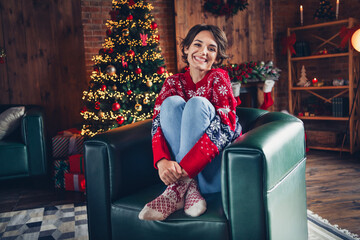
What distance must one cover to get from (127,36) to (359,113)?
118 inches

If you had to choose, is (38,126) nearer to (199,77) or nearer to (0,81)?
(0,81)

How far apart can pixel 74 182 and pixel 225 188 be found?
2124 millimetres

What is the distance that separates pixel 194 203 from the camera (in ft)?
4.16

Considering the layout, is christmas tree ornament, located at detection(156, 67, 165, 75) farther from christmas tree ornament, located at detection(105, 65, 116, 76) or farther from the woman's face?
the woman's face

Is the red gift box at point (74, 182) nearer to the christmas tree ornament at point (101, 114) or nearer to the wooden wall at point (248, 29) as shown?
the christmas tree ornament at point (101, 114)

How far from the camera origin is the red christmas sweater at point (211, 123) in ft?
4.35

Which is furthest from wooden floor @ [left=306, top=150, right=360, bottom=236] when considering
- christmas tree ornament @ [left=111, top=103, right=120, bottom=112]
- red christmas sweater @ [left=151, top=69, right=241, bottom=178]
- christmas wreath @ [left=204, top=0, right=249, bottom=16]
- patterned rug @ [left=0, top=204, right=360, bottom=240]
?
christmas wreath @ [left=204, top=0, right=249, bottom=16]

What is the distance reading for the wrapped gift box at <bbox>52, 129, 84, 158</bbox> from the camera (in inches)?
A: 128

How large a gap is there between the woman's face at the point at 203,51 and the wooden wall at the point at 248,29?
7.87 ft

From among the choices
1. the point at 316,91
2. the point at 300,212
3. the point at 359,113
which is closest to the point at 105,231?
the point at 300,212

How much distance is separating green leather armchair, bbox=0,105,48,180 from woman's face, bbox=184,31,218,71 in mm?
1966

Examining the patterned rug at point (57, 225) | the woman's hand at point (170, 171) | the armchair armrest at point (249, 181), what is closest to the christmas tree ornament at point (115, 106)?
the patterned rug at point (57, 225)

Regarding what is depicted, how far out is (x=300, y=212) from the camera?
1.51 m

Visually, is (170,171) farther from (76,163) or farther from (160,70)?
(160,70)
